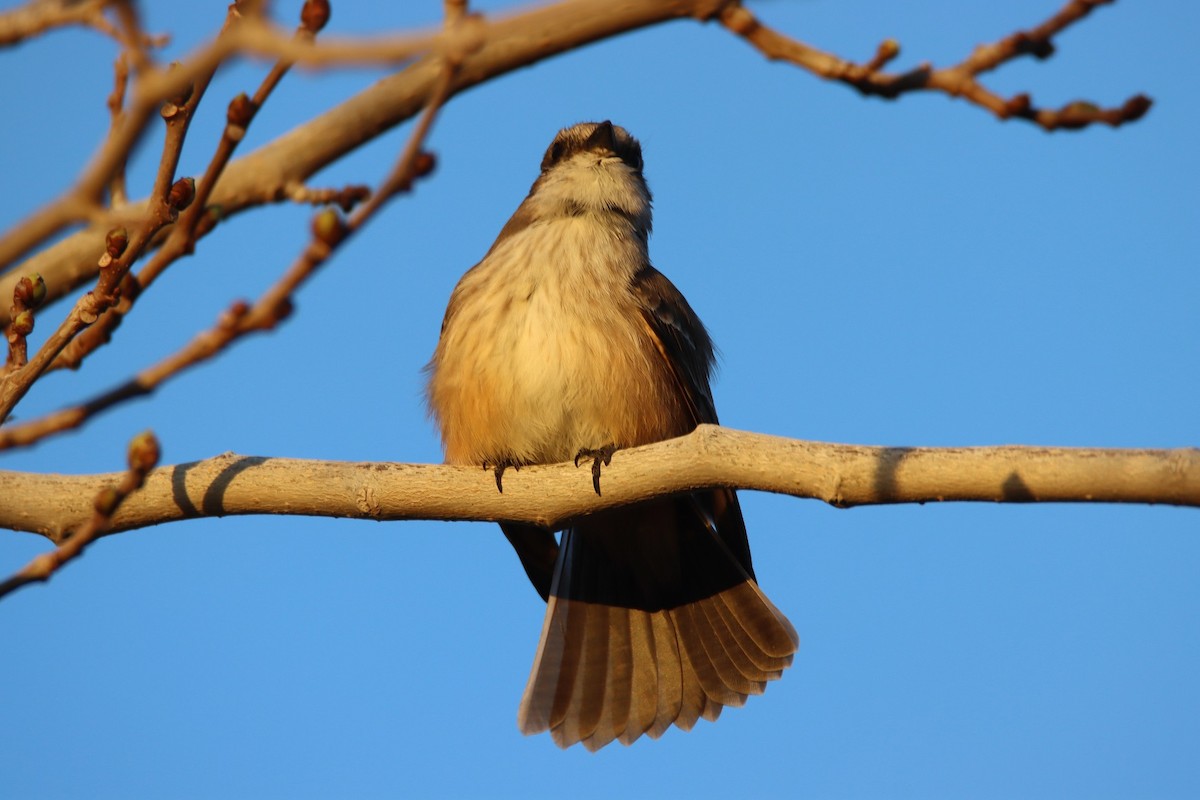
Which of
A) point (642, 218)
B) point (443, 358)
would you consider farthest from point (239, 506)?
point (642, 218)

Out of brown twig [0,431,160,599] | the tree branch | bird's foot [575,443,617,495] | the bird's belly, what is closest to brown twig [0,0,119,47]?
the tree branch

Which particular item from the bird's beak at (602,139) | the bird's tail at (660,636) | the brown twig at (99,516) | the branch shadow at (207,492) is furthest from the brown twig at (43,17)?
the bird's beak at (602,139)

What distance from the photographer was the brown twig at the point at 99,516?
10.8 ft

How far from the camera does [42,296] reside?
3.86 m

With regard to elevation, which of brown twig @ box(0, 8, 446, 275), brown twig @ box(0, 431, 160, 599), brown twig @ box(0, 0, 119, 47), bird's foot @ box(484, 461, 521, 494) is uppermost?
bird's foot @ box(484, 461, 521, 494)

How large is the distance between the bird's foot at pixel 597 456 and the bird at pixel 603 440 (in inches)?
1.6

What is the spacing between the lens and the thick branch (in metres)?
4.52

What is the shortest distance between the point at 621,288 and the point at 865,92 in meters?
4.45

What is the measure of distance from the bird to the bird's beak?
0.56 feet

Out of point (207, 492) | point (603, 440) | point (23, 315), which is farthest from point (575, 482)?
point (23, 315)

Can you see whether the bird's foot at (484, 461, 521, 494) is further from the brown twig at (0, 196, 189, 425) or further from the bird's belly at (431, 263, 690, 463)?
the brown twig at (0, 196, 189, 425)

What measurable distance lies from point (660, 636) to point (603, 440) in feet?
4.67

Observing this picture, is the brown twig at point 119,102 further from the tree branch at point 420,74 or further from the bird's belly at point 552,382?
the bird's belly at point 552,382

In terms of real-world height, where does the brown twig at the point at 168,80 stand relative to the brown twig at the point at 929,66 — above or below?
below
